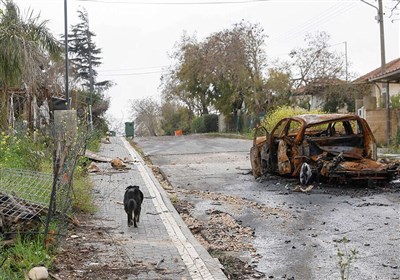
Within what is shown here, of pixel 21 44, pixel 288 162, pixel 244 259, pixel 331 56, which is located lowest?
pixel 244 259

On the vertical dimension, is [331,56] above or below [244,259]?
above

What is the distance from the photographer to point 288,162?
12906mm

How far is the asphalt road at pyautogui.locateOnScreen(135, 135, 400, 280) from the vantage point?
6145 mm

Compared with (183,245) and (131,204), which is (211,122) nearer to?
(131,204)

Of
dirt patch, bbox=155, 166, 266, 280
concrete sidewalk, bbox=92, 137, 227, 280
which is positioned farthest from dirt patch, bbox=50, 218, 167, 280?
dirt patch, bbox=155, 166, 266, 280

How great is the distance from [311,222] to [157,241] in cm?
270

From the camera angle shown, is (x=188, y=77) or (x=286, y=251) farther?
(x=188, y=77)

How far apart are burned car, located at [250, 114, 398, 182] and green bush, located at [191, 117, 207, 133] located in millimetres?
34917

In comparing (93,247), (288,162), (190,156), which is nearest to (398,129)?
(190,156)

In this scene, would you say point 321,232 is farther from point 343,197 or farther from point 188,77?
point 188,77

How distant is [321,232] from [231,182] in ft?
19.5

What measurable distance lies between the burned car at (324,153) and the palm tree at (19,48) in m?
7.49

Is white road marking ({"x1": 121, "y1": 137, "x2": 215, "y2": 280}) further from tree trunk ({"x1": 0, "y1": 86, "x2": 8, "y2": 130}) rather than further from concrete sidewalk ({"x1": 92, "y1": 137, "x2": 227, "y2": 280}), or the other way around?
tree trunk ({"x1": 0, "y1": 86, "x2": 8, "y2": 130})

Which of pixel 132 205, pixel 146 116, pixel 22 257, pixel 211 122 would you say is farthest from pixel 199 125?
pixel 22 257
